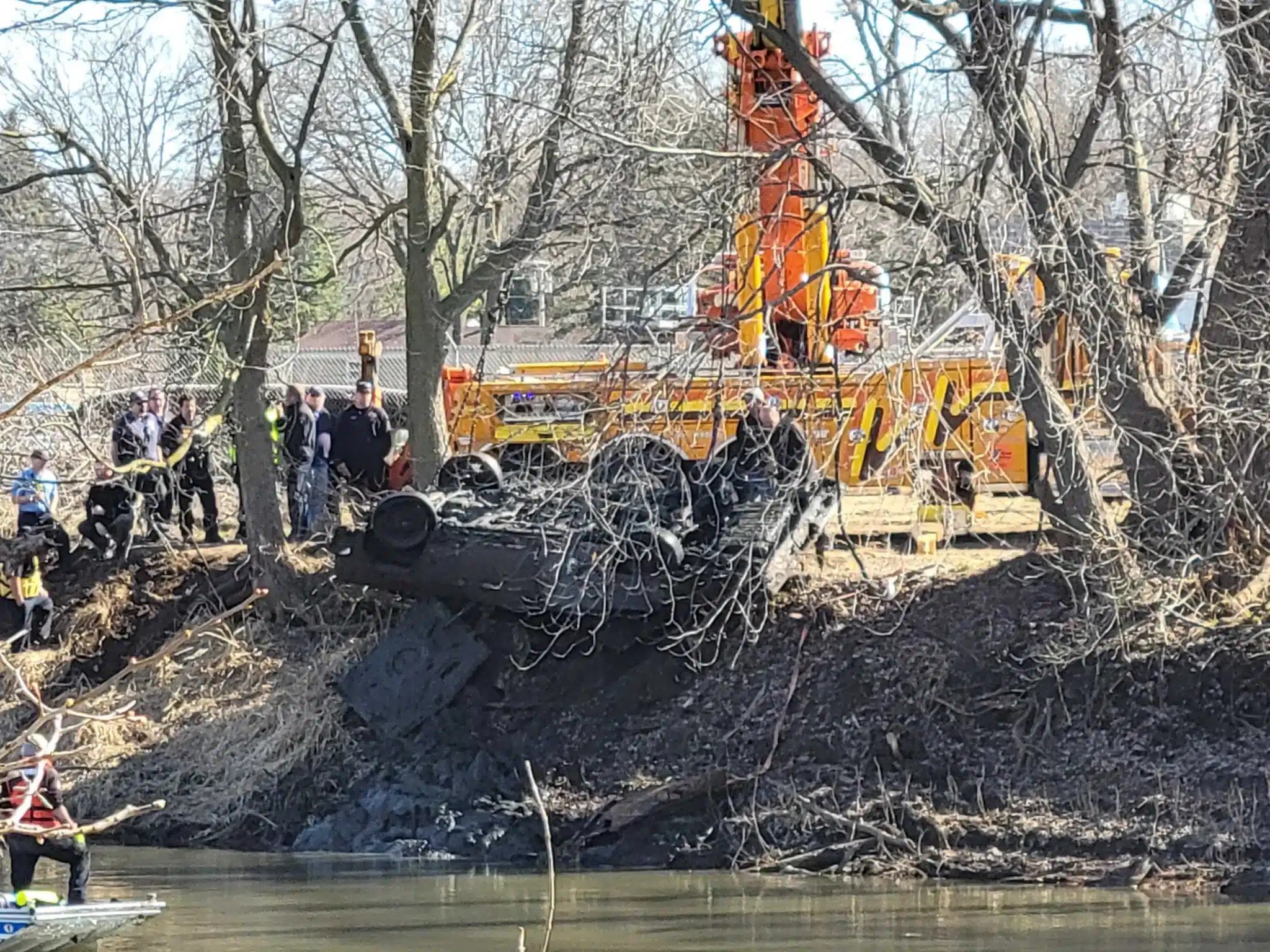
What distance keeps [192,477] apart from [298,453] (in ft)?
5.00

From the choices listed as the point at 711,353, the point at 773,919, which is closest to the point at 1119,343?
the point at 711,353

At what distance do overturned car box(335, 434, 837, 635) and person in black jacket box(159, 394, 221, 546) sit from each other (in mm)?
3488

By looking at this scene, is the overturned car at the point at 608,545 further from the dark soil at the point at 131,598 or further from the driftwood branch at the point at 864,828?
the dark soil at the point at 131,598

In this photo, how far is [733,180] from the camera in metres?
15.5

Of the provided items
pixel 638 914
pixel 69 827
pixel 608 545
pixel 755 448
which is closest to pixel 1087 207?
pixel 755 448

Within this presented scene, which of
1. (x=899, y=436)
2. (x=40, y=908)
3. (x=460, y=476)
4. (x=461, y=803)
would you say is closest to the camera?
(x=40, y=908)

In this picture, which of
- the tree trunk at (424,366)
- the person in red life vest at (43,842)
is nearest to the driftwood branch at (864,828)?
the person in red life vest at (43,842)

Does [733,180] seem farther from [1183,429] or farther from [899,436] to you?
[1183,429]

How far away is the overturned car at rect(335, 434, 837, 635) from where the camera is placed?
56.2 feet

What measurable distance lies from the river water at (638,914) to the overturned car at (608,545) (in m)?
2.59

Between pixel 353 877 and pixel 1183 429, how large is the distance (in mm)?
7386

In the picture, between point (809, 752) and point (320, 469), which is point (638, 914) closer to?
point (809, 752)

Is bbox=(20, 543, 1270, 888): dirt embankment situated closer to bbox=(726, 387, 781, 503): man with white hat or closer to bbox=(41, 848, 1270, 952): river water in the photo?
bbox=(41, 848, 1270, 952): river water

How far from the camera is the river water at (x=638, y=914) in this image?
1282 cm
